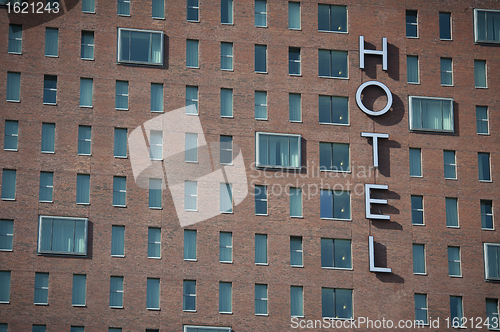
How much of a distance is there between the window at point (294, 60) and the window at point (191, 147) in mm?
9736

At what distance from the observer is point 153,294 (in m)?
63.9

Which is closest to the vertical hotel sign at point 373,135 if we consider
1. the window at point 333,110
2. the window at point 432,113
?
the window at point 333,110

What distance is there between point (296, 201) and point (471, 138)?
15693mm

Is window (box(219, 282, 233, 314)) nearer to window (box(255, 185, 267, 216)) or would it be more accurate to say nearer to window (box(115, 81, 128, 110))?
window (box(255, 185, 267, 216))

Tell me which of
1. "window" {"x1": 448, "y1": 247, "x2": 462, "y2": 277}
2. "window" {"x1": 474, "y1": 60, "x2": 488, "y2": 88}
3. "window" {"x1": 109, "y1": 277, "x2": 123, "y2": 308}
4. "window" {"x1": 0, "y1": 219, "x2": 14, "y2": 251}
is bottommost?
"window" {"x1": 109, "y1": 277, "x2": 123, "y2": 308}

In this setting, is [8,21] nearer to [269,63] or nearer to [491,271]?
[269,63]

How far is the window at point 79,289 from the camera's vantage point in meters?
62.8

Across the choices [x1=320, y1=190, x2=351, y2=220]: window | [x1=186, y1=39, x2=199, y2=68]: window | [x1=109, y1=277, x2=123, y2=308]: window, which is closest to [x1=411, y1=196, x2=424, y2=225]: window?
[x1=320, y1=190, x2=351, y2=220]: window

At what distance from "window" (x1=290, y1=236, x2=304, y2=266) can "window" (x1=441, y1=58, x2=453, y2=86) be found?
18.4 m

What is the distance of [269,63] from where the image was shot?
6938cm

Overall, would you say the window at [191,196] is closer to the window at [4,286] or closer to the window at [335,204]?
the window at [335,204]

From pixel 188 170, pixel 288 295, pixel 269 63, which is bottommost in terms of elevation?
pixel 288 295

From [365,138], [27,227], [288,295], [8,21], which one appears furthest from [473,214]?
[8,21]

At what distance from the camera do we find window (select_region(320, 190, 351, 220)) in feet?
221
